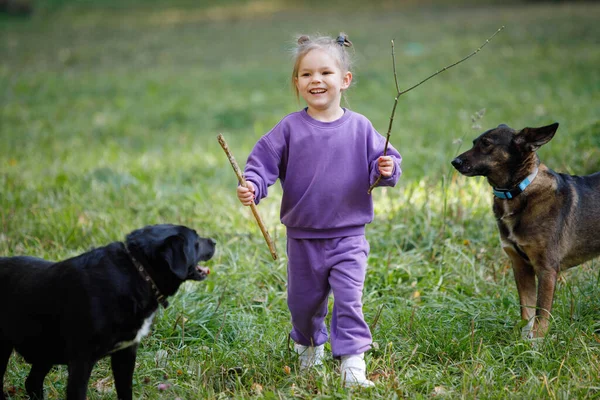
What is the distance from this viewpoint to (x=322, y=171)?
11.0 feet

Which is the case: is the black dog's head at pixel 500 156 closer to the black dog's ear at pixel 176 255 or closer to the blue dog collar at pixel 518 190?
the blue dog collar at pixel 518 190

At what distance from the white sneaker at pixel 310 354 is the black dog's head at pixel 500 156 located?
52.6 inches

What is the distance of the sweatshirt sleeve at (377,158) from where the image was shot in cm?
335

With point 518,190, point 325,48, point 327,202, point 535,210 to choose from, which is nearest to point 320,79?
point 325,48

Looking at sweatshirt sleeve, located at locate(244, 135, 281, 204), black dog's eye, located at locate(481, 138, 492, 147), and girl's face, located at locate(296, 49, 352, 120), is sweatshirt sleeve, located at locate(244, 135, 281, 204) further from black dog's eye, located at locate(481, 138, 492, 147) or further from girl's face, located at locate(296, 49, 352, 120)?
black dog's eye, located at locate(481, 138, 492, 147)

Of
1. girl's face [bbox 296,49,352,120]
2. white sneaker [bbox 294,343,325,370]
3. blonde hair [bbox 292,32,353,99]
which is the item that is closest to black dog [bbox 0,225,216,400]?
white sneaker [bbox 294,343,325,370]

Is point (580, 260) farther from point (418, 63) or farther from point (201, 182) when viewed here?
point (418, 63)

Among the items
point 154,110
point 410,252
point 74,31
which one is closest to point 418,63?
point 154,110

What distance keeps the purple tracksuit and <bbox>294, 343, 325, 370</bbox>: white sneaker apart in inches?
8.5

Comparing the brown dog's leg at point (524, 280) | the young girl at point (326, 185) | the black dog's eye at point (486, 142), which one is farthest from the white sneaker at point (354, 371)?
the black dog's eye at point (486, 142)

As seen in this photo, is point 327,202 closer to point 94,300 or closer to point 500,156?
point 500,156

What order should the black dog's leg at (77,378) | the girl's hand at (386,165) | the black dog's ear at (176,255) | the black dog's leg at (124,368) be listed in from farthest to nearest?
the girl's hand at (386,165) → the black dog's leg at (124,368) → the black dog's ear at (176,255) → the black dog's leg at (77,378)

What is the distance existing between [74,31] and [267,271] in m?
19.7

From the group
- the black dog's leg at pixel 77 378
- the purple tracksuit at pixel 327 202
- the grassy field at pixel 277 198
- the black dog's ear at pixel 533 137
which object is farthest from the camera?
the black dog's ear at pixel 533 137
